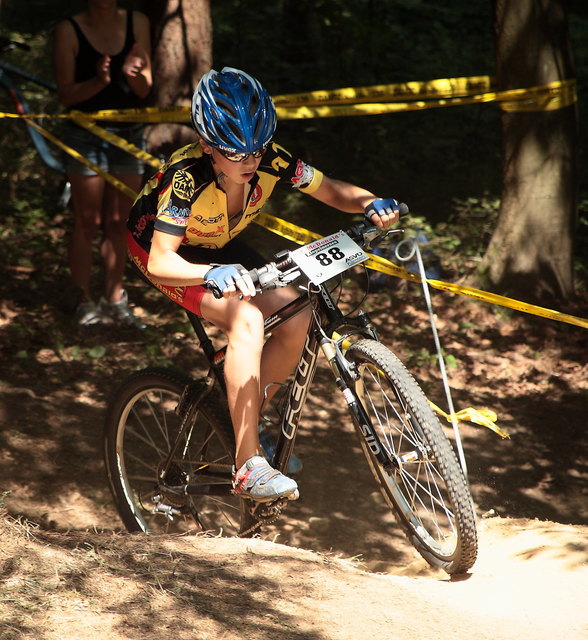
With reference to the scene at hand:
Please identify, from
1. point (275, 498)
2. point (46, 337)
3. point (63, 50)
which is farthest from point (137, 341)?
point (275, 498)

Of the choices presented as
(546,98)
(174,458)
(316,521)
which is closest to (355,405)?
(174,458)

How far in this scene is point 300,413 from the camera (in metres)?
3.38

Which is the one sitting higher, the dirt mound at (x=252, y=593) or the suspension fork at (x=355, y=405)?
the suspension fork at (x=355, y=405)

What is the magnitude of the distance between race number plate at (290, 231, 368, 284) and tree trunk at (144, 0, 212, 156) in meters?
3.88

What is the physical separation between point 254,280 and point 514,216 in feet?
13.1

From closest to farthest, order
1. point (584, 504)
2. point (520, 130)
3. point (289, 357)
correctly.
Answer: point (289, 357), point (584, 504), point (520, 130)

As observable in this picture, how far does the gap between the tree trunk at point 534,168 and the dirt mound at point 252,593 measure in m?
3.34

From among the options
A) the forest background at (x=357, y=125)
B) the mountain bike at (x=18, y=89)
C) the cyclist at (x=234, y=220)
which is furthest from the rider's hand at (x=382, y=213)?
the mountain bike at (x=18, y=89)

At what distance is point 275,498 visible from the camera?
308cm

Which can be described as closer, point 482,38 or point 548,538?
point 548,538

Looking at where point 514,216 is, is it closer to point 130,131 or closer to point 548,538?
point 130,131

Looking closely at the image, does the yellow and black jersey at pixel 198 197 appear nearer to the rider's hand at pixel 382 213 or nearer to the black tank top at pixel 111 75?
the rider's hand at pixel 382 213

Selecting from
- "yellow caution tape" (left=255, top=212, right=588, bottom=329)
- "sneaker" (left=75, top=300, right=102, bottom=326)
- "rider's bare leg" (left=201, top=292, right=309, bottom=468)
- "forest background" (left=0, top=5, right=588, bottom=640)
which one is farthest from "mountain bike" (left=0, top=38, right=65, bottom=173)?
"rider's bare leg" (left=201, top=292, right=309, bottom=468)

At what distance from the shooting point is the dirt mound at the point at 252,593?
2453 millimetres
